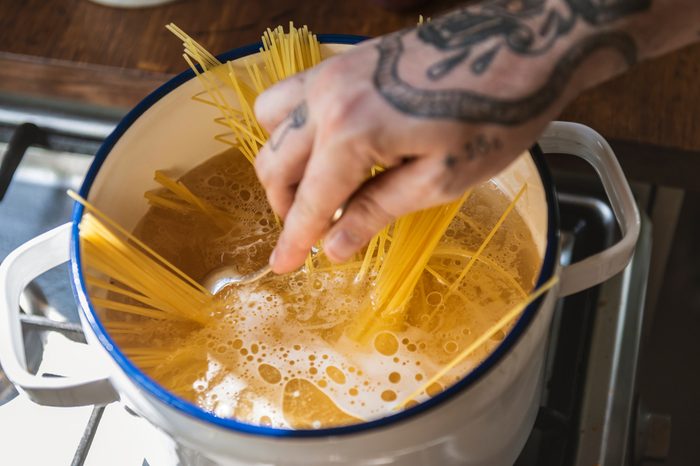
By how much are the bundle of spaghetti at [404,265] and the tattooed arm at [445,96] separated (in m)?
0.09

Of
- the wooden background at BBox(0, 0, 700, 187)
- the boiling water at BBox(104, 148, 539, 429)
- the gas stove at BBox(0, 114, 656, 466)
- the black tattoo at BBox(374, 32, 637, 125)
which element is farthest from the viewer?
the wooden background at BBox(0, 0, 700, 187)

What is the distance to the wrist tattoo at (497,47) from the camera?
1.26 ft

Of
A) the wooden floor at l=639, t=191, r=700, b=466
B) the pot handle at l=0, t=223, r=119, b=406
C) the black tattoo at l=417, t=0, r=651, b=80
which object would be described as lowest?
the wooden floor at l=639, t=191, r=700, b=466

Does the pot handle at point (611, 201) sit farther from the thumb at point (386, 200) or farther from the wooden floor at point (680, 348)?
the wooden floor at point (680, 348)

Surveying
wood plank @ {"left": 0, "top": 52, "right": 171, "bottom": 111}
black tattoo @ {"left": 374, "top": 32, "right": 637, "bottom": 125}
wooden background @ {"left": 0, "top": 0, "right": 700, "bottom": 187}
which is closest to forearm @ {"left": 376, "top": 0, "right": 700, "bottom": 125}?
black tattoo @ {"left": 374, "top": 32, "right": 637, "bottom": 125}

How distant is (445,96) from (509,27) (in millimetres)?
51

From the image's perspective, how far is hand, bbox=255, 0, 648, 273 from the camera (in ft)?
1.25

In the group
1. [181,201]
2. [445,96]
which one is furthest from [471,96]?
[181,201]

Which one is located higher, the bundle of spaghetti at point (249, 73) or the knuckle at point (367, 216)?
the bundle of spaghetti at point (249, 73)

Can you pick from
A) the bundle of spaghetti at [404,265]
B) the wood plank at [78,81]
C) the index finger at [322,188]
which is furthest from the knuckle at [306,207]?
the wood plank at [78,81]

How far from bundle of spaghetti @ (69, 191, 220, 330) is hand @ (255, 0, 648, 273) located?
0.43ft

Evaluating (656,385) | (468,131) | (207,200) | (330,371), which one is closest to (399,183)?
(468,131)

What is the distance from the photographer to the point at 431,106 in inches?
15.0

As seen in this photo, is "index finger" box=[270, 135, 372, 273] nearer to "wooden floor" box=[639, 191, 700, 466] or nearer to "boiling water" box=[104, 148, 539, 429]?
"boiling water" box=[104, 148, 539, 429]
